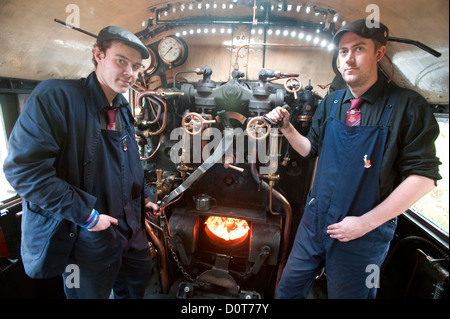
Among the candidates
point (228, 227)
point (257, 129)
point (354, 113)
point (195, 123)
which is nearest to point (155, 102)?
point (195, 123)

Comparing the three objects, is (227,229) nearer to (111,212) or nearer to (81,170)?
(111,212)

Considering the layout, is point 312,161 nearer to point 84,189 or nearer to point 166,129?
point 166,129

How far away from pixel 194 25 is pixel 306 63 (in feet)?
4.56

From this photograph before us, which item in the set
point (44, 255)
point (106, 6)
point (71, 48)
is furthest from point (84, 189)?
point (106, 6)

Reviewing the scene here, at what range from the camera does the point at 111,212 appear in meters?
1.52

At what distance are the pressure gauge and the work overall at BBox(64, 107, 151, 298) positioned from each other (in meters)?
1.15

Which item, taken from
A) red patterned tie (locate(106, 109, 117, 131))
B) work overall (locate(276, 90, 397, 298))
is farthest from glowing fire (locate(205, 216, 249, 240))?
red patterned tie (locate(106, 109, 117, 131))

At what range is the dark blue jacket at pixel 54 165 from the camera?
3.79ft

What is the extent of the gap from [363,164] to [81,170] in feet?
6.09

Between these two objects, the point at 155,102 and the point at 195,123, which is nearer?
the point at 195,123

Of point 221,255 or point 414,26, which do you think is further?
point 221,255

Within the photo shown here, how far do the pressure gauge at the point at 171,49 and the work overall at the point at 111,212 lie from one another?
3.77 feet

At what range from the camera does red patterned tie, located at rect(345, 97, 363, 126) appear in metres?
1.50

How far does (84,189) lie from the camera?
4.45 ft
